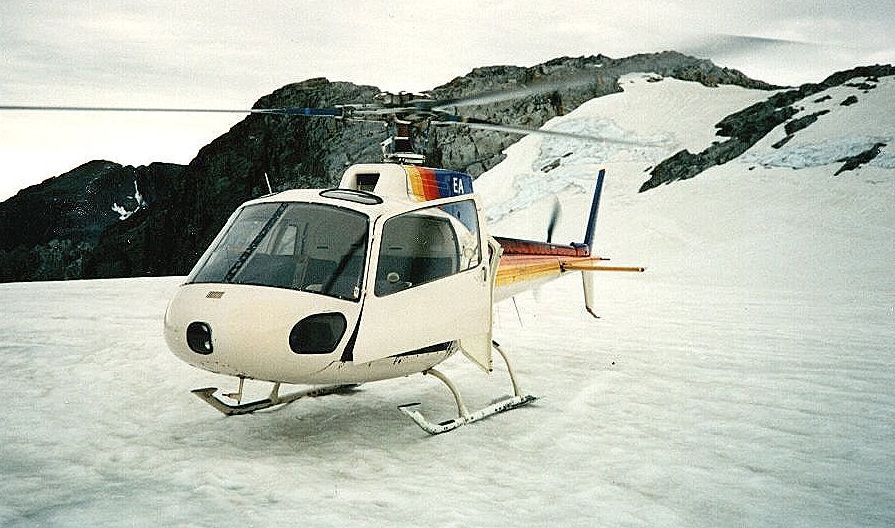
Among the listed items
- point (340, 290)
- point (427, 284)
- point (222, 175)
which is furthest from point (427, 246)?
point (222, 175)

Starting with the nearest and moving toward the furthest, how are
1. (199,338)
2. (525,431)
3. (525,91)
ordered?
1. (199,338)
2. (525,431)
3. (525,91)

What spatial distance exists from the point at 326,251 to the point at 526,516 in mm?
2203

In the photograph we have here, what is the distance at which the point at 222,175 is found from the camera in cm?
5550

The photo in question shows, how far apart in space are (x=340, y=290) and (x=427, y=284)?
795 mm

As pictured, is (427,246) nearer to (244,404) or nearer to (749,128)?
(244,404)

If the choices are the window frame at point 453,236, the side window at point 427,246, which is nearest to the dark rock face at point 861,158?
the window frame at point 453,236

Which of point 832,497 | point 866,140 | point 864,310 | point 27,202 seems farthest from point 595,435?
point 27,202

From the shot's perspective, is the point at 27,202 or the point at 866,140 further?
the point at 27,202

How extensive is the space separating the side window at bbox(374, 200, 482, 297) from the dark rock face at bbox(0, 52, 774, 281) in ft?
119

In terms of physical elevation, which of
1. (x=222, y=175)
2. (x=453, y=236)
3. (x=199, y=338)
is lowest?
(x=199, y=338)

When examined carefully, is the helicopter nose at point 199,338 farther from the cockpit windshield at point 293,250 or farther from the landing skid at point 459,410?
the landing skid at point 459,410

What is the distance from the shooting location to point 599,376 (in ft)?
26.5

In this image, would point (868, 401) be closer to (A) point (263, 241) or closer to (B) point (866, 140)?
(A) point (263, 241)

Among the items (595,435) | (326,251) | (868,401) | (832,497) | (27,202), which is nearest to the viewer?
(832,497)
